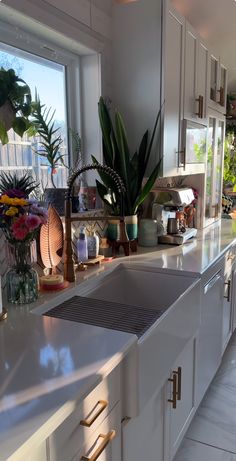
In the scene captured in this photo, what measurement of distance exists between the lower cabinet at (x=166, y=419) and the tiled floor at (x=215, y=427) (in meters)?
0.16

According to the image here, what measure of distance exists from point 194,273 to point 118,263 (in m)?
0.40

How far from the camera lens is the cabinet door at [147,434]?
44.7 inches

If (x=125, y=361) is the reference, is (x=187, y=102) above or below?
A: above

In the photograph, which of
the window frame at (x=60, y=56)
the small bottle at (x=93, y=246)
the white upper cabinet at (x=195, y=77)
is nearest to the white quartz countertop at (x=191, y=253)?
the small bottle at (x=93, y=246)

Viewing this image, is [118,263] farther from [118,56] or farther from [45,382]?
[118,56]

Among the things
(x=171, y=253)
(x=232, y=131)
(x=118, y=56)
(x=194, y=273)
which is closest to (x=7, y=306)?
(x=194, y=273)

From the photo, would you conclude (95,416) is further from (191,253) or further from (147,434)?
(191,253)

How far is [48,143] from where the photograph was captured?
1.80 meters

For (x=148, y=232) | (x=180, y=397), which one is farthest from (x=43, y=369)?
(x=148, y=232)

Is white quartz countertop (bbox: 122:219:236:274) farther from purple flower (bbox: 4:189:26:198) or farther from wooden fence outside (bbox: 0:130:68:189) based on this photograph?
purple flower (bbox: 4:189:26:198)

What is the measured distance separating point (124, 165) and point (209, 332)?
103 centimetres

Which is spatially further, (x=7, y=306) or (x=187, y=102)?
(x=187, y=102)

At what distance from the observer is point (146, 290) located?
183cm

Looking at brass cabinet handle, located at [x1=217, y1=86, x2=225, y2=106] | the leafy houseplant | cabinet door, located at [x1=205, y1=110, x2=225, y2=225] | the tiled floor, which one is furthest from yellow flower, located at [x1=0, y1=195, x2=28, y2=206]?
the leafy houseplant
